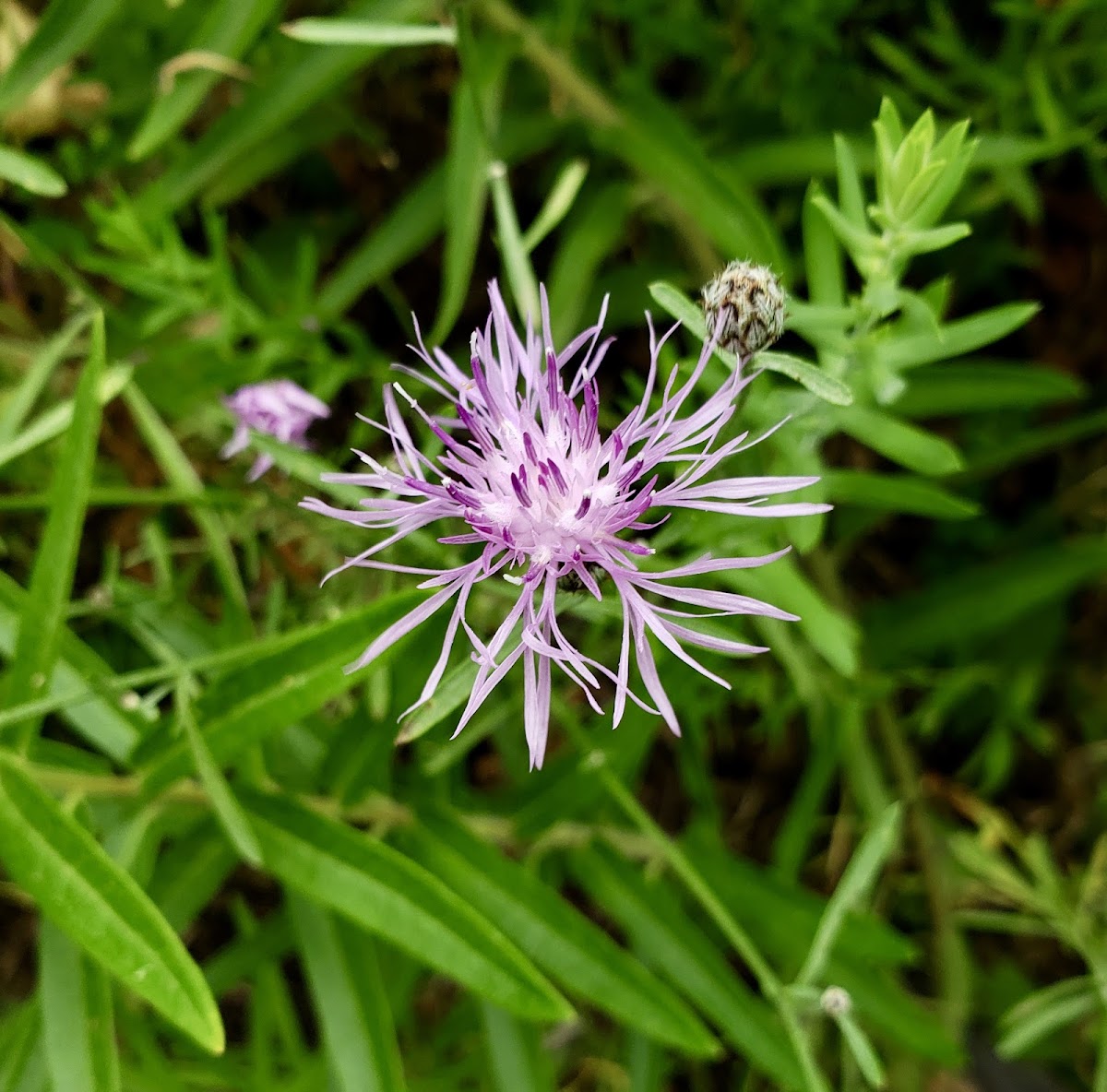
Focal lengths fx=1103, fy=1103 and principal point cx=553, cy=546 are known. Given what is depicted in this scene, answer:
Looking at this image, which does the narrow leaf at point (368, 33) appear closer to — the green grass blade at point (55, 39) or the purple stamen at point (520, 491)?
the green grass blade at point (55, 39)

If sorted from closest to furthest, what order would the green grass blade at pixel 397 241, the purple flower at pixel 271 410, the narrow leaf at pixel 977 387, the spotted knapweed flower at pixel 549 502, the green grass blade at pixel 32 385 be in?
the spotted knapweed flower at pixel 549 502 < the purple flower at pixel 271 410 < the green grass blade at pixel 32 385 < the narrow leaf at pixel 977 387 < the green grass blade at pixel 397 241

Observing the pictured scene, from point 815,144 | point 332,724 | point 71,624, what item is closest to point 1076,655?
point 815,144

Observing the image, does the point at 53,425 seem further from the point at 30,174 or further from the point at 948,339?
the point at 948,339

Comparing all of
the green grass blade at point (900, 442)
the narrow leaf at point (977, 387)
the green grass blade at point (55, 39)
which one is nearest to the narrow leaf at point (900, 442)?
the green grass blade at point (900, 442)

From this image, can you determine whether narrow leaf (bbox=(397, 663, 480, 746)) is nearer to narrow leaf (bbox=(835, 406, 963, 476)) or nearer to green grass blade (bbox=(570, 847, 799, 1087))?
narrow leaf (bbox=(835, 406, 963, 476))

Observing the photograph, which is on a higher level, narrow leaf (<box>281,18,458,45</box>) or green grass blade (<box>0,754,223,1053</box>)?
narrow leaf (<box>281,18,458,45</box>)

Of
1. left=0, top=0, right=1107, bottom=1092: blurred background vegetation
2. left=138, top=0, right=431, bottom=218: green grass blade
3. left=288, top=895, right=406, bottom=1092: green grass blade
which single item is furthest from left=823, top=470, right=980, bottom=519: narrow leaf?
left=138, top=0, right=431, bottom=218: green grass blade

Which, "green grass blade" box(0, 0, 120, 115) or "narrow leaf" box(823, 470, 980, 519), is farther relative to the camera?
"green grass blade" box(0, 0, 120, 115)
